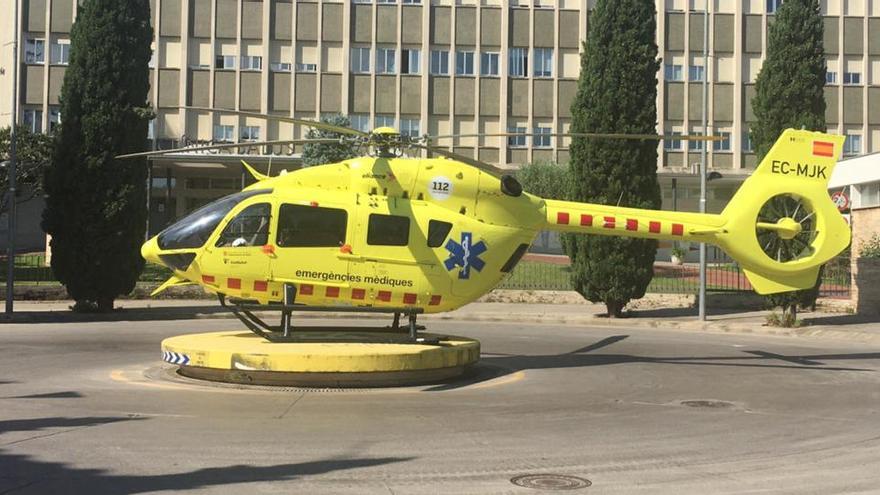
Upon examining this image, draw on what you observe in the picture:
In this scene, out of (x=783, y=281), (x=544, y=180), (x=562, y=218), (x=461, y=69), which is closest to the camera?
(x=562, y=218)

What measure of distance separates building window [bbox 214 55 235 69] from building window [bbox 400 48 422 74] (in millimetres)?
10680

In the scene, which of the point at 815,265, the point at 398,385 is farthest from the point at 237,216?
the point at 815,265

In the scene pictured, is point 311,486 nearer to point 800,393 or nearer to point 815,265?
point 800,393

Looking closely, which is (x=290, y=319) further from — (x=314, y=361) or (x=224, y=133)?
(x=224, y=133)

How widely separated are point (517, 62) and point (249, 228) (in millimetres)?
41304

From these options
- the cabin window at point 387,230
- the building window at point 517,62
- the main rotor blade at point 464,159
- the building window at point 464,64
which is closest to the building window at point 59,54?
the building window at point 464,64

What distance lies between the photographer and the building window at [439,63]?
50.6 m

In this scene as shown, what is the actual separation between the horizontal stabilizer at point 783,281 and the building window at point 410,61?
38832mm

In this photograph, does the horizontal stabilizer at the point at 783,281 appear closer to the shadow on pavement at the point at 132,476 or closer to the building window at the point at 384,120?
the shadow on pavement at the point at 132,476

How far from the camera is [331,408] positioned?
1002cm

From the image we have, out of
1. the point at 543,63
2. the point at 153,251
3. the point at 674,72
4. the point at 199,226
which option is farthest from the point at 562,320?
the point at 674,72

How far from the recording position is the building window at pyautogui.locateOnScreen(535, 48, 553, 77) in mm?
51000

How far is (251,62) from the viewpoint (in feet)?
162

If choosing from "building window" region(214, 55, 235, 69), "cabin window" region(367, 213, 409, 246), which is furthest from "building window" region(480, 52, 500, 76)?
"cabin window" region(367, 213, 409, 246)
